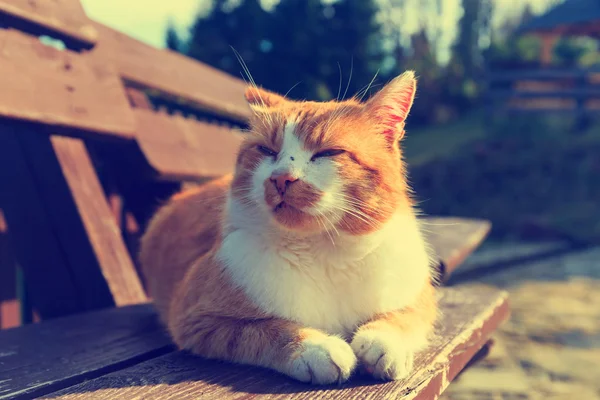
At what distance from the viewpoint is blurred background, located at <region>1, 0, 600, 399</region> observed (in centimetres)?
348

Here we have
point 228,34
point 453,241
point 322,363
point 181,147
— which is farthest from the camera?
point 228,34

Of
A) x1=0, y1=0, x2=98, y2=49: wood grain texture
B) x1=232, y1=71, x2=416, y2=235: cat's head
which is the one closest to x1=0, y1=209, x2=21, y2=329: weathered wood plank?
x1=0, y1=0, x2=98, y2=49: wood grain texture

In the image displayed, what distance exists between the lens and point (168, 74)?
9.96ft

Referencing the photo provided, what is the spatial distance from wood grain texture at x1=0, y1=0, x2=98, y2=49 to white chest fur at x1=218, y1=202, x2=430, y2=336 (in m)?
1.08

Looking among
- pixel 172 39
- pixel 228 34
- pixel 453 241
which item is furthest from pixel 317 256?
pixel 172 39

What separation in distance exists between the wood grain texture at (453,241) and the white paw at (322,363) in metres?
1.11

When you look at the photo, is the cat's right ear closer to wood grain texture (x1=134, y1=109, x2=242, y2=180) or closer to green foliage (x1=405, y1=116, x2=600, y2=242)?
wood grain texture (x1=134, y1=109, x2=242, y2=180)

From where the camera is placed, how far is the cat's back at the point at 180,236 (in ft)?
6.26

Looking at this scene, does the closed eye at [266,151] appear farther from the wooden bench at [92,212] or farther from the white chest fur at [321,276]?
the wooden bench at [92,212]

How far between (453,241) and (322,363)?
77.0 inches

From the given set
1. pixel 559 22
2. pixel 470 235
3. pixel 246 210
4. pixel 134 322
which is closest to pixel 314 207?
pixel 246 210

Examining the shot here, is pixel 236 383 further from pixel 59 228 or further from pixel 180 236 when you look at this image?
pixel 59 228

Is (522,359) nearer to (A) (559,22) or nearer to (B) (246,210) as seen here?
(B) (246,210)

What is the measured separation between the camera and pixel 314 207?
136 cm
